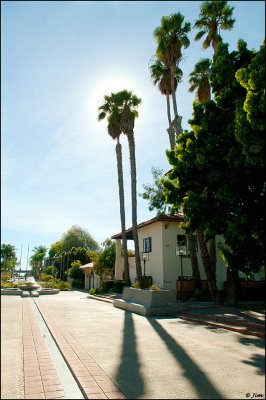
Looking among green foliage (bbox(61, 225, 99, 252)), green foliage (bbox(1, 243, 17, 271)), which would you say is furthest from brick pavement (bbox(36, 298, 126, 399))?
green foliage (bbox(61, 225, 99, 252))

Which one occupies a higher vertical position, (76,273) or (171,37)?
(171,37)

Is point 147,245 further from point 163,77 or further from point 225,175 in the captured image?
point 225,175

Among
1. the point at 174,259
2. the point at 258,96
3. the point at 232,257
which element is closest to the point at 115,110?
the point at 174,259

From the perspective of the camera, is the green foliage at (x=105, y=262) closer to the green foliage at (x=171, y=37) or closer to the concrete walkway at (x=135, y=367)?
the green foliage at (x=171, y=37)

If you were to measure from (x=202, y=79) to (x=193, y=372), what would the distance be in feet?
65.1

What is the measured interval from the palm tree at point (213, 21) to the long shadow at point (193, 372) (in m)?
18.0

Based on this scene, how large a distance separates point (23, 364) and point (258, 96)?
7186mm

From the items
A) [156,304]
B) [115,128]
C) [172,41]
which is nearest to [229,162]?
[156,304]

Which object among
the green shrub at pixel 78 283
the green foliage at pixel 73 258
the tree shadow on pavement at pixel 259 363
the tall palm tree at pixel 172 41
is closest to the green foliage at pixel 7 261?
the tree shadow on pavement at pixel 259 363

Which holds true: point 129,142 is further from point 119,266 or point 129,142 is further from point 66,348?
point 66,348

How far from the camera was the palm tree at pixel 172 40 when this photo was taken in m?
20.8

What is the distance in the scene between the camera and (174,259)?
2191 cm

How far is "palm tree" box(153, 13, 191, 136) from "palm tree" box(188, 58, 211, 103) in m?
1.50

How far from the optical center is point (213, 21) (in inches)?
796
